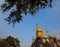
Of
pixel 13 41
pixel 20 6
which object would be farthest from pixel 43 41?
pixel 20 6

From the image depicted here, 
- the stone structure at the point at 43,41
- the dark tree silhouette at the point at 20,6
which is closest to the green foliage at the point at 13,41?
the stone structure at the point at 43,41

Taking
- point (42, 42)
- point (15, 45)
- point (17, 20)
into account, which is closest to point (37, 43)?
point (42, 42)

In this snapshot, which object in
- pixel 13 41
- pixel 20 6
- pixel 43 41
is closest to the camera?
pixel 20 6

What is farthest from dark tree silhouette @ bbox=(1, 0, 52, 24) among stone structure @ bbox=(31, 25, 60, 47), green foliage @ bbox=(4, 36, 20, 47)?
stone structure @ bbox=(31, 25, 60, 47)

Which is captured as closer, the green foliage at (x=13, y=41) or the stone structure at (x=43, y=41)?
the green foliage at (x=13, y=41)

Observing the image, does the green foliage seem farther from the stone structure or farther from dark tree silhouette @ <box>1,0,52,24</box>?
dark tree silhouette @ <box>1,0,52,24</box>

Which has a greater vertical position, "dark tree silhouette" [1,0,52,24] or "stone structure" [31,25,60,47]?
"stone structure" [31,25,60,47]

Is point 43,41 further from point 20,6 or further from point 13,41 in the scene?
point 20,6

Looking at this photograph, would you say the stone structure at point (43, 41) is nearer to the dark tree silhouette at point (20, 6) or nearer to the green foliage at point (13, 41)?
the green foliage at point (13, 41)

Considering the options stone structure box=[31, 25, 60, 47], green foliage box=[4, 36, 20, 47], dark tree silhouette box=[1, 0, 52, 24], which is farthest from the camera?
stone structure box=[31, 25, 60, 47]

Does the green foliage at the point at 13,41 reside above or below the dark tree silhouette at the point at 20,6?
above

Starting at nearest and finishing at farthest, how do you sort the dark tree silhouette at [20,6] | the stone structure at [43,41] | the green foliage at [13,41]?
1. the dark tree silhouette at [20,6]
2. the green foliage at [13,41]
3. the stone structure at [43,41]

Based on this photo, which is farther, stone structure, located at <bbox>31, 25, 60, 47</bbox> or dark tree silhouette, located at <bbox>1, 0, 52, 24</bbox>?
stone structure, located at <bbox>31, 25, 60, 47</bbox>

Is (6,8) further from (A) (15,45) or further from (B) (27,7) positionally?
(A) (15,45)
